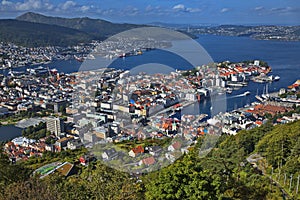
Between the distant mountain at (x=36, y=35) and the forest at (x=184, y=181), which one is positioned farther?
the distant mountain at (x=36, y=35)

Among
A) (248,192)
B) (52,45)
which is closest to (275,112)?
(248,192)

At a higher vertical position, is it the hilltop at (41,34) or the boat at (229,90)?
the hilltop at (41,34)

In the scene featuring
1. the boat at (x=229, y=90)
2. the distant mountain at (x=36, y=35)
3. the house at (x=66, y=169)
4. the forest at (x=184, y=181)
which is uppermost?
the distant mountain at (x=36, y=35)

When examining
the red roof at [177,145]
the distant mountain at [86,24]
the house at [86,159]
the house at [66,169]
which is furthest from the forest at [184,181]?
the distant mountain at [86,24]

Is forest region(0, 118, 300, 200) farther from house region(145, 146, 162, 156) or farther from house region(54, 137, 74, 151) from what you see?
house region(54, 137, 74, 151)

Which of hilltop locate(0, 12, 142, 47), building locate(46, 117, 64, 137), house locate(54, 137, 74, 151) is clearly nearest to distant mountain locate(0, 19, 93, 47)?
hilltop locate(0, 12, 142, 47)

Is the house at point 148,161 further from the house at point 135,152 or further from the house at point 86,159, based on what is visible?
the house at point 86,159

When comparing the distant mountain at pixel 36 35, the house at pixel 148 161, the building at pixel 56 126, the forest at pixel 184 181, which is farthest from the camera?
the distant mountain at pixel 36 35

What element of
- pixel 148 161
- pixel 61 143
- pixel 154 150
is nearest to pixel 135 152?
pixel 154 150
